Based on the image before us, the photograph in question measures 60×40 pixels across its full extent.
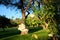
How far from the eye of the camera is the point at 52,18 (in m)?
17.7

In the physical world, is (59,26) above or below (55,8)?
below

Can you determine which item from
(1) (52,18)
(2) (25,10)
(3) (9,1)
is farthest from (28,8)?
(1) (52,18)

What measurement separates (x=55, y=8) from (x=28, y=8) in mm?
12526

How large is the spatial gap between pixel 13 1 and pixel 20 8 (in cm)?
134

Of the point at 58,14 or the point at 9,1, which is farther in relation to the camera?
the point at 9,1

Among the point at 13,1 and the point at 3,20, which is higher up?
the point at 13,1

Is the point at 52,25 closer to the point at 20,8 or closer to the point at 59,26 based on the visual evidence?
the point at 59,26

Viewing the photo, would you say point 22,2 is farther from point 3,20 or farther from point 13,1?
point 3,20

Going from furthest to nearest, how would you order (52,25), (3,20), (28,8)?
(3,20) → (28,8) → (52,25)

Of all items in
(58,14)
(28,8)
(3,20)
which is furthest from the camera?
(3,20)

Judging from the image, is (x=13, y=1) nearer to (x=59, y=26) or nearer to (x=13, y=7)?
(x=13, y=7)

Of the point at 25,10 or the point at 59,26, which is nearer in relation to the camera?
the point at 59,26

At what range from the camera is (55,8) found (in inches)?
672

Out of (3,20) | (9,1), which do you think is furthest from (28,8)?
(3,20)
